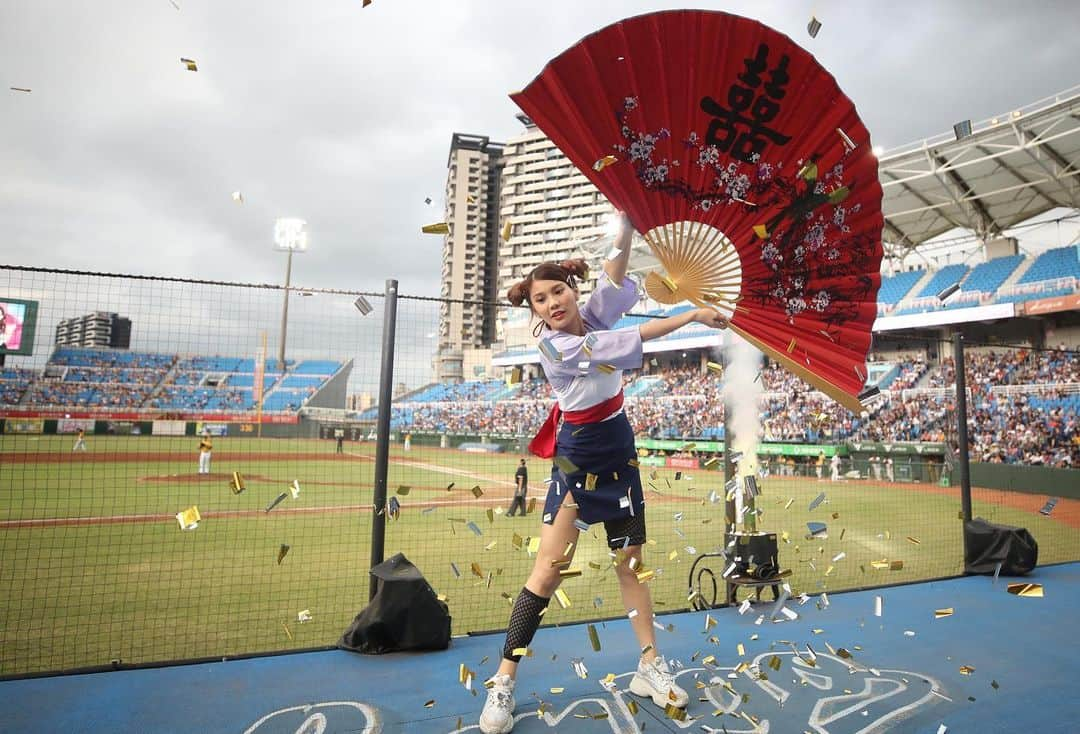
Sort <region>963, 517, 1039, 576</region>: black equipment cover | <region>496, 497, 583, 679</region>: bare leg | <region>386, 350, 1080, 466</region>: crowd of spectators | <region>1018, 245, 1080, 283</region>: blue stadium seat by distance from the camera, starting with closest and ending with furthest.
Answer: <region>496, 497, 583, 679</region>: bare leg, <region>963, 517, 1039, 576</region>: black equipment cover, <region>386, 350, 1080, 466</region>: crowd of spectators, <region>1018, 245, 1080, 283</region>: blue stadium seat

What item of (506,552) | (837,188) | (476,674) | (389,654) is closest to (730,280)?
(837,188)

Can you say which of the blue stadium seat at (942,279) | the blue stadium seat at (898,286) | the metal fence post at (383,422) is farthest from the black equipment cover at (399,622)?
the blue stadium seat at (942,279)

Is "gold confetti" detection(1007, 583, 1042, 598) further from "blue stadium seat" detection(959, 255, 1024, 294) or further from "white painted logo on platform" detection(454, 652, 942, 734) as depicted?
"blue stadium seat" detection(959, 255, 1024, 294)

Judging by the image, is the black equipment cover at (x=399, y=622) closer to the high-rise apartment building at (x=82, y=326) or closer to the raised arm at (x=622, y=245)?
the raised arm at (x=622, y=245)

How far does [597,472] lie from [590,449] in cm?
11

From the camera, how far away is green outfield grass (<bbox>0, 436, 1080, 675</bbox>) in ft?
14.0

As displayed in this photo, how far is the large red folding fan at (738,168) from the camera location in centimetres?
227

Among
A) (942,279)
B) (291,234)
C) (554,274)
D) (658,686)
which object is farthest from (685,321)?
(291,234)

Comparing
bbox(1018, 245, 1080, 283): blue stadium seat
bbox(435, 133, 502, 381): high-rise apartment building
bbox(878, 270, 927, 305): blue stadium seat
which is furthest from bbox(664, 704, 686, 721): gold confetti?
bbox(435, 133, 502, 381): high-rise apartment building

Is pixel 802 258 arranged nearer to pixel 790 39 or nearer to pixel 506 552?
pixel 790 39

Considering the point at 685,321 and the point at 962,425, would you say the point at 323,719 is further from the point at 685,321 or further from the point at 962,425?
the point at 962,425

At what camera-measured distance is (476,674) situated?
3.11 meters

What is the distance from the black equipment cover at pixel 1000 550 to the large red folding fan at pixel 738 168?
12.7ft

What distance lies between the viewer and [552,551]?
2686 mm
